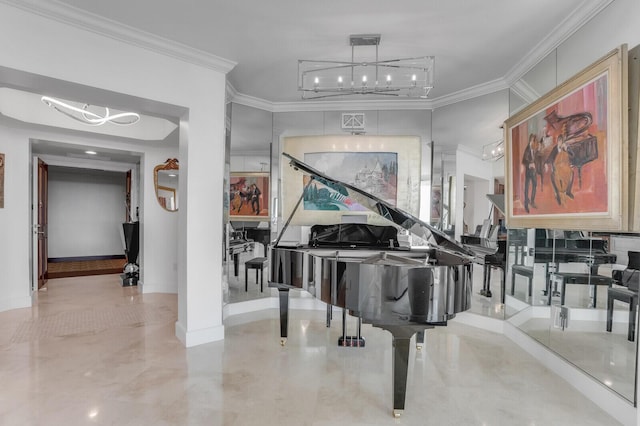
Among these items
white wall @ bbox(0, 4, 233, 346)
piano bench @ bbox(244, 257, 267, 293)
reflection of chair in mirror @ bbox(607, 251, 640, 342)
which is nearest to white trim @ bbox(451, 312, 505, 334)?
A: reflection of chair in mirror @ bbox(607, 251, 640, 342)

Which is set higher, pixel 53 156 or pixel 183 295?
pixel 53 156

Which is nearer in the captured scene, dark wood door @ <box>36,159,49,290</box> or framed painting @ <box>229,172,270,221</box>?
framed painting @ <box>229,172,270,221</box>

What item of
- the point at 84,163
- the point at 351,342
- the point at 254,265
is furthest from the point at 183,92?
the point at 84,163

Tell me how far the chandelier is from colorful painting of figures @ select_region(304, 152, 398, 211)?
959mm

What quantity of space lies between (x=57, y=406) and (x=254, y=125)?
3.42m

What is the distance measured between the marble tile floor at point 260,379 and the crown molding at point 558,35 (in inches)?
110

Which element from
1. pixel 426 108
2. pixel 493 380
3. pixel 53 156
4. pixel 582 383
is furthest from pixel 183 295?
pixel 53 156

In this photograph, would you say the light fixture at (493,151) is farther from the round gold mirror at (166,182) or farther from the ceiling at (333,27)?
the round gold mirror at (166,182)

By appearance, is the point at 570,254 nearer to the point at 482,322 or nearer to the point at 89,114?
the point at 482,322

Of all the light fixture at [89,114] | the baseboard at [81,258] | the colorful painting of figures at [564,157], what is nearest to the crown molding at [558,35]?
the colorful painting of figures at [564,157]

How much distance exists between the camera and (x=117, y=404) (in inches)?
84.5

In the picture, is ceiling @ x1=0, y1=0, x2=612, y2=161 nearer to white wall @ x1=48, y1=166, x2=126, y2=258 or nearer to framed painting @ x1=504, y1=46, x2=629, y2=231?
framed painting @ x1=504, y1=46, x2=629, y2=231

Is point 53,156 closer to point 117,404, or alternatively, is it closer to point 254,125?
point 254,125

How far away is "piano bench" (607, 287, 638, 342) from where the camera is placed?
1979mm
